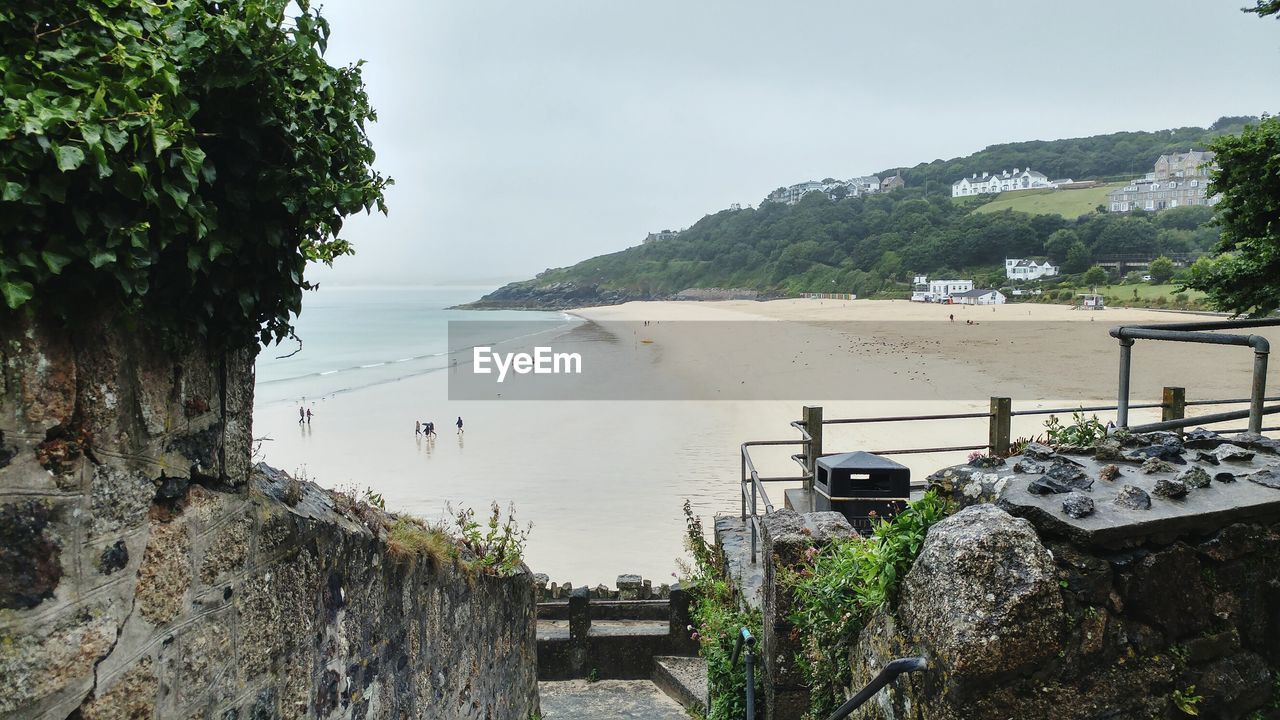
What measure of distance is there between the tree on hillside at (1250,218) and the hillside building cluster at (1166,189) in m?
123

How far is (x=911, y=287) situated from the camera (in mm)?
93375

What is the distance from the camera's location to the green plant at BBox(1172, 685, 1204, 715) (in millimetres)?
2287

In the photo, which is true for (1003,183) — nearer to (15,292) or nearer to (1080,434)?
(1080,434)

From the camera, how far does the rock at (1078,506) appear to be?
2346 mm

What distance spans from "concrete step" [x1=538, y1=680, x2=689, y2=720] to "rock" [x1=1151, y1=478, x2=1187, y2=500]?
6.95 metres

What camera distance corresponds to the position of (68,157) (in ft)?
6.08

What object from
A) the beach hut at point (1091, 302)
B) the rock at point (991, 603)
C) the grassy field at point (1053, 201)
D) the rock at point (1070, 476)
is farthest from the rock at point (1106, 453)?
the grassy field at point (1053, 201)

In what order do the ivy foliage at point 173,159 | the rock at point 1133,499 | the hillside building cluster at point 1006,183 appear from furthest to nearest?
the hillside building cluster at point 1006,183 → the rock at point 1133,499 → the ivy foliage at point 173,159

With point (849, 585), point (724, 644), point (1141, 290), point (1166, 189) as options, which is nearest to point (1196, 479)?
point (849, 585)

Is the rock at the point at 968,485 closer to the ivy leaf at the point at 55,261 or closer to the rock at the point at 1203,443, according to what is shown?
the rock at the point at 1203,443

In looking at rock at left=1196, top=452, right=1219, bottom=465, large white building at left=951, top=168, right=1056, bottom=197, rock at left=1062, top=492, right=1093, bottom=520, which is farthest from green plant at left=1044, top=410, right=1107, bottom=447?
large white building at left=951, top=168, right=1056, bottom=197

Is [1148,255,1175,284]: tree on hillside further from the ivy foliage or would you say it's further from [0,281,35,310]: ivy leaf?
[0,281,35,310]: ivy leaf

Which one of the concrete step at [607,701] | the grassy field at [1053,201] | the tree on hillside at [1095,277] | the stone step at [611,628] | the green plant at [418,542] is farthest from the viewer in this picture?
the grassy field at [1053,201]

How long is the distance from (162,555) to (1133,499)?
3.06 meters
